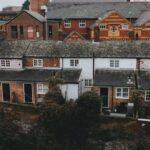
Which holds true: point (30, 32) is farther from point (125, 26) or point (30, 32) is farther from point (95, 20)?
point (125, 26)

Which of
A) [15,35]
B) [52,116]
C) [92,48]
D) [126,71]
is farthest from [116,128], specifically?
[15,35]

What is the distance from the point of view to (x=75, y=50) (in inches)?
1903

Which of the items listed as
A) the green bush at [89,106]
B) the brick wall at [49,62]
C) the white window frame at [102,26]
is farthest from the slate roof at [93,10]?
the green bush at [89,106]

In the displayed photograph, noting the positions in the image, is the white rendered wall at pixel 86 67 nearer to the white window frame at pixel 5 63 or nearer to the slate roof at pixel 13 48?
the slate roof at pixel 13 48

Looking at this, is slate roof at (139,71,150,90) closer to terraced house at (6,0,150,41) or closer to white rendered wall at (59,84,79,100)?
white rendered wall at (59,84,79,100)

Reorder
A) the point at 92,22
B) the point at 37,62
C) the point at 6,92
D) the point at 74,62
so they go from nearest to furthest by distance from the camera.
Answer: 1. the point at 6,92
2. the point at 74,62
3. the point at 37,62
4. the point at 92,22

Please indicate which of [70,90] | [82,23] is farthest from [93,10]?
[70,90]

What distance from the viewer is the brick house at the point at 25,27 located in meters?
61.9

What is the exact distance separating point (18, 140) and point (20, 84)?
766 cm

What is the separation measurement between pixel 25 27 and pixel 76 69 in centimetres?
1881

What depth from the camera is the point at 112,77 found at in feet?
149

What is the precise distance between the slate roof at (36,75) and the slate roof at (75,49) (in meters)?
2.11

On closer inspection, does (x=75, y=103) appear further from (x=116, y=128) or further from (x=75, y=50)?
(x=75, y=50)

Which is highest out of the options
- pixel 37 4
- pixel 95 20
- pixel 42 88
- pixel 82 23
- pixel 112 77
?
pixel 37 4
